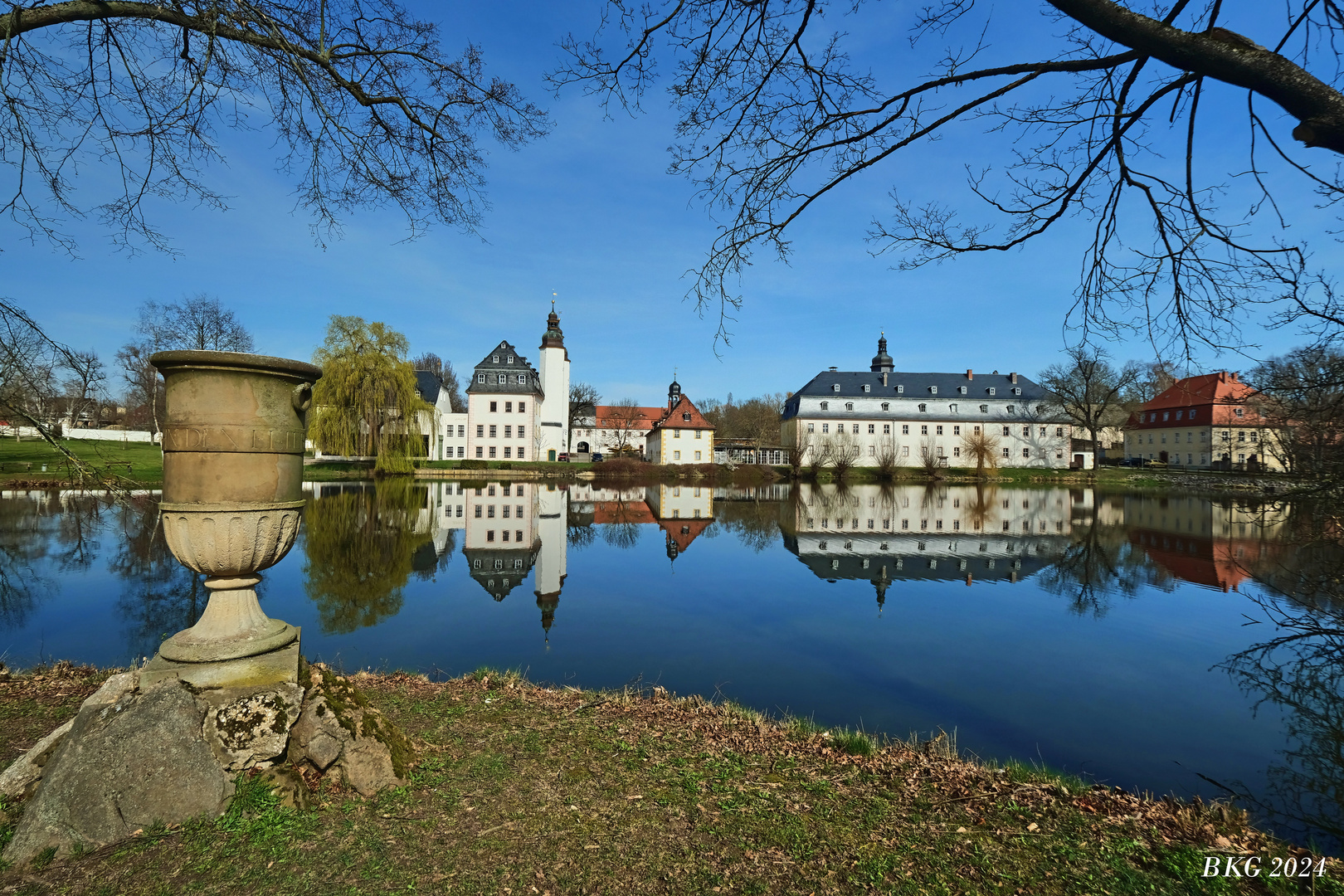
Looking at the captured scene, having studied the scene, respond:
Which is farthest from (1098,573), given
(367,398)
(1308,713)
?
(367,398)

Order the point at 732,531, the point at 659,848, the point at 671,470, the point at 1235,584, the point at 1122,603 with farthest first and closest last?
the point at 671,470 < the point at 732,531 < the point at 1235,584 < the point at 1122,603 < the point at 659,848

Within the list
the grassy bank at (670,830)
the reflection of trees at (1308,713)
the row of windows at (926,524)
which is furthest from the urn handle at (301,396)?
the row of windows at (926,524)

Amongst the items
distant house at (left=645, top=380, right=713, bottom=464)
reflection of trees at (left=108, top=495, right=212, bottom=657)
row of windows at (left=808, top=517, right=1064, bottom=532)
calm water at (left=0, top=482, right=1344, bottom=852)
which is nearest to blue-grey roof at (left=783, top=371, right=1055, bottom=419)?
distant house at (left=645, top=380, right=713, bottom=464)

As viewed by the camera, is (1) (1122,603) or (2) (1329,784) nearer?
(2) (1329,784)

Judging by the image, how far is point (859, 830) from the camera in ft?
10.7

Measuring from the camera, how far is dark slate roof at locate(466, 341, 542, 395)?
171 ft

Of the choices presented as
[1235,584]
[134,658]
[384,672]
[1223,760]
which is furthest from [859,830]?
[1235,584]

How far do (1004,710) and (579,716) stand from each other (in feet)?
14.4

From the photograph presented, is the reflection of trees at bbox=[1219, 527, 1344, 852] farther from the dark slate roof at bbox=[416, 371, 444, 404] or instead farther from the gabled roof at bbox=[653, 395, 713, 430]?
the dark slate roof at bbox=[416, 371, 444, 404]

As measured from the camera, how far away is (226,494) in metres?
3.76

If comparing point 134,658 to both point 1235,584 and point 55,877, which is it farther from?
Result: point 1235,584

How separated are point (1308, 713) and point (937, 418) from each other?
188 feet

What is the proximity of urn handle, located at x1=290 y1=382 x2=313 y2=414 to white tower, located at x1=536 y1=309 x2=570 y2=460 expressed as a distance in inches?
2075

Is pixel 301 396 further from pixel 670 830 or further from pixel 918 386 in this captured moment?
pixel 918 386
